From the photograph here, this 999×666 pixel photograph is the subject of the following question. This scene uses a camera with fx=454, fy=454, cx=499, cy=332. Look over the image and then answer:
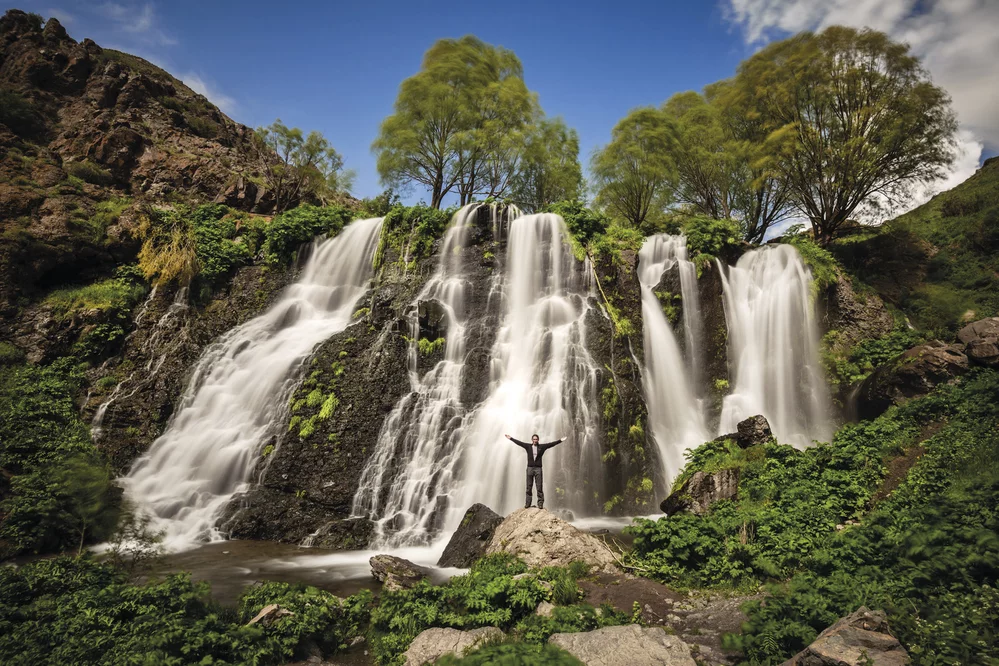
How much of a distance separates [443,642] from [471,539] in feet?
12.5

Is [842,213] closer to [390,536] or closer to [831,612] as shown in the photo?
[831,612]

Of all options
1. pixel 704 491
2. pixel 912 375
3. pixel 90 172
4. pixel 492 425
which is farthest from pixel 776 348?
pixel 90 172

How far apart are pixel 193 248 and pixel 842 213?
89.2 feet

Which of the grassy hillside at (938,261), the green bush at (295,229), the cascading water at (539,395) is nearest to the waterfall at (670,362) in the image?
the cascading water at (539,395)

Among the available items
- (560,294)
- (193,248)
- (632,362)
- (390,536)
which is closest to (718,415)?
(632,362)

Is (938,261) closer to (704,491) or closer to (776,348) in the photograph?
(776,348)

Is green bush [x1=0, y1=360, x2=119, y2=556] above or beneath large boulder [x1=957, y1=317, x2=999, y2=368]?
beneath

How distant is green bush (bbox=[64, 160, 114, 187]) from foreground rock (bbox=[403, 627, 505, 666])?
2636 centimetres

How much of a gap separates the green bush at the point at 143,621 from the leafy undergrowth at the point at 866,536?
16.0ft

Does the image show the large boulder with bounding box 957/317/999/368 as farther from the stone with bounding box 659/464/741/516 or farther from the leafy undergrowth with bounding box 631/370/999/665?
the stone with bounding box 659/464/741/516

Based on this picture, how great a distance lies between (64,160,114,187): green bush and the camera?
845 inches

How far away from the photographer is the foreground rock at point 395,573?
704 centimetres

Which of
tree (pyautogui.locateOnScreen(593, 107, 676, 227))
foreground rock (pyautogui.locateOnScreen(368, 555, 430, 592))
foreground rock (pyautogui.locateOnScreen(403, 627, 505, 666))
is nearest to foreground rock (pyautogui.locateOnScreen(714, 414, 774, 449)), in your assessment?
foreground rock (pyautogui.locateOnScreen(368, 555, 430, 592))

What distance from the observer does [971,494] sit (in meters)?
5.52
